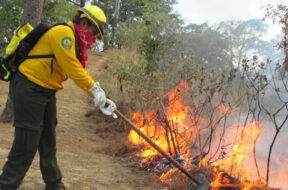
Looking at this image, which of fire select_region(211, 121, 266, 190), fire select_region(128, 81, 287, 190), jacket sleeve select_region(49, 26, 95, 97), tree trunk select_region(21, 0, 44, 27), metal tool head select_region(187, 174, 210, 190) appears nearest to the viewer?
jacket sleeve select_region(49, 26, 95, 97)

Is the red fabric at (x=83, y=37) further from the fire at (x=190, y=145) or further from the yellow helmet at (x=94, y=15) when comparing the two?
the fire at (x=190, y=145)

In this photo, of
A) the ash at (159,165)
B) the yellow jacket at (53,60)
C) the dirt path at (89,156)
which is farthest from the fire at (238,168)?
the yellow jacket at (53,60)

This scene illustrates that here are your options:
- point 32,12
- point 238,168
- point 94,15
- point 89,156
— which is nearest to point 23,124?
point 94,15

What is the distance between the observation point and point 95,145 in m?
6.23

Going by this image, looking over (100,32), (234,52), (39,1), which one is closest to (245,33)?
(234,52)

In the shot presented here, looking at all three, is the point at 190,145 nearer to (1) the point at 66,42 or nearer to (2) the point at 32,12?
(1) the point at 66,42

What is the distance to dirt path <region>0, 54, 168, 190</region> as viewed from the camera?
362 cm

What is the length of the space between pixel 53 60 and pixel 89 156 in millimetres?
2905

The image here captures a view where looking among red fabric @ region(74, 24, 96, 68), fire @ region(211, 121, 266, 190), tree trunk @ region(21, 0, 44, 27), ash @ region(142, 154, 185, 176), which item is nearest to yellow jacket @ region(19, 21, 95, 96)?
red fabric @ region(74, 24, 96, 68)

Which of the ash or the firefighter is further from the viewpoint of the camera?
the ash

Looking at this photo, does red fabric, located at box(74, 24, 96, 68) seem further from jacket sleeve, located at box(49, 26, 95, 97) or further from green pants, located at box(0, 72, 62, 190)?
green pants, located at box(0, 72, 62, 190)

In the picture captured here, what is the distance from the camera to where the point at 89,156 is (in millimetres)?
5078

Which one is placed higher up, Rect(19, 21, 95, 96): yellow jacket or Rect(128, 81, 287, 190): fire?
Rect(19, 21, 95, 96): yellow jacket

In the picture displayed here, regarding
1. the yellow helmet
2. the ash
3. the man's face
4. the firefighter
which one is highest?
the yellow helmet
